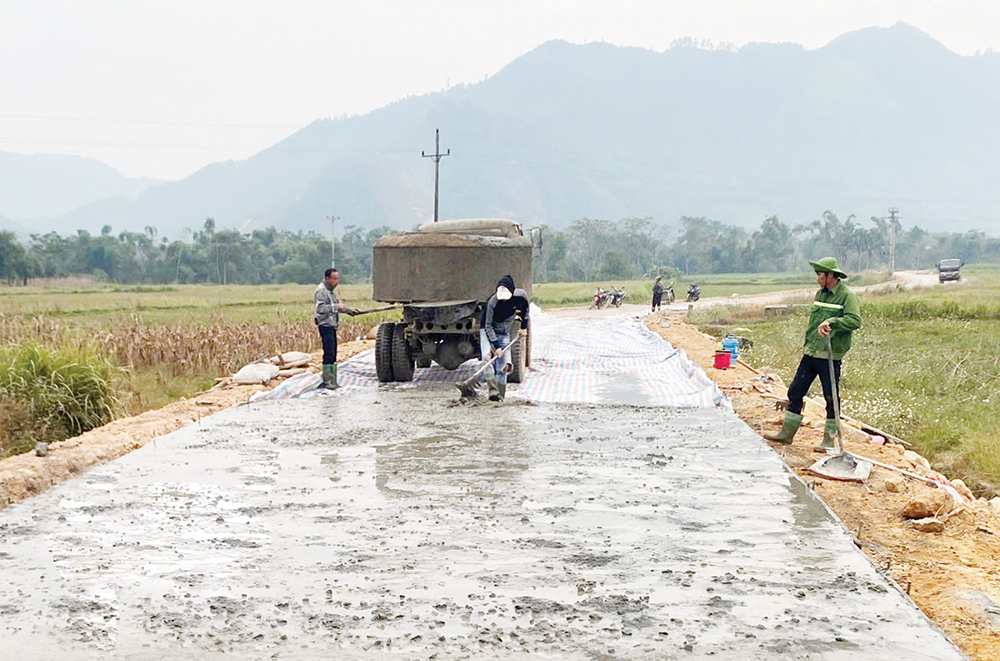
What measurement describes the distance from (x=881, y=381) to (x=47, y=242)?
243ft

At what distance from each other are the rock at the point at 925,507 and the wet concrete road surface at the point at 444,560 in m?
0.60

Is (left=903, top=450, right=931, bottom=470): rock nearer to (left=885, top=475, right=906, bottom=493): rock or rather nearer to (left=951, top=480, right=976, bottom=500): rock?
(left=951, top=480, right=976, bottom=500): rock

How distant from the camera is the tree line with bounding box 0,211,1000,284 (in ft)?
248

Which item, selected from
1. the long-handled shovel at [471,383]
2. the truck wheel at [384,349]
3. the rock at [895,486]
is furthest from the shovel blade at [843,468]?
the truck wheel at [384,349]

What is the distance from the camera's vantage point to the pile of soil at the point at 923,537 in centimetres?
436

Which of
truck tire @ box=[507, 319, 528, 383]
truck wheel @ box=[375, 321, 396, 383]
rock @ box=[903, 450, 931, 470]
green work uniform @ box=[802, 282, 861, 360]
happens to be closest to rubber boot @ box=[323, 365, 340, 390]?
truck wheel @ box=[375, 321, 396, 383]

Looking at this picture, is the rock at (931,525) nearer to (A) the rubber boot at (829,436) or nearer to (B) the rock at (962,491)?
(B) the rock at (962,491)

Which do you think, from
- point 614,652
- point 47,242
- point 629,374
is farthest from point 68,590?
point 47,242

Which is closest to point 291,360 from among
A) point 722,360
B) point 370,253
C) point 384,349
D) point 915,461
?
point 384,349

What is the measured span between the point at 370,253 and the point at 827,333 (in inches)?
3671

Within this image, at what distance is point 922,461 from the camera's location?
834 centimetres

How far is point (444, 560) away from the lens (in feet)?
16.3

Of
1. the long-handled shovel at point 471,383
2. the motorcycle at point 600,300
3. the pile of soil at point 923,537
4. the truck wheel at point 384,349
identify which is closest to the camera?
the pile of soil at point 923,537

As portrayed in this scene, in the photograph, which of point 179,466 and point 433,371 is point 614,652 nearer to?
point 179,466
